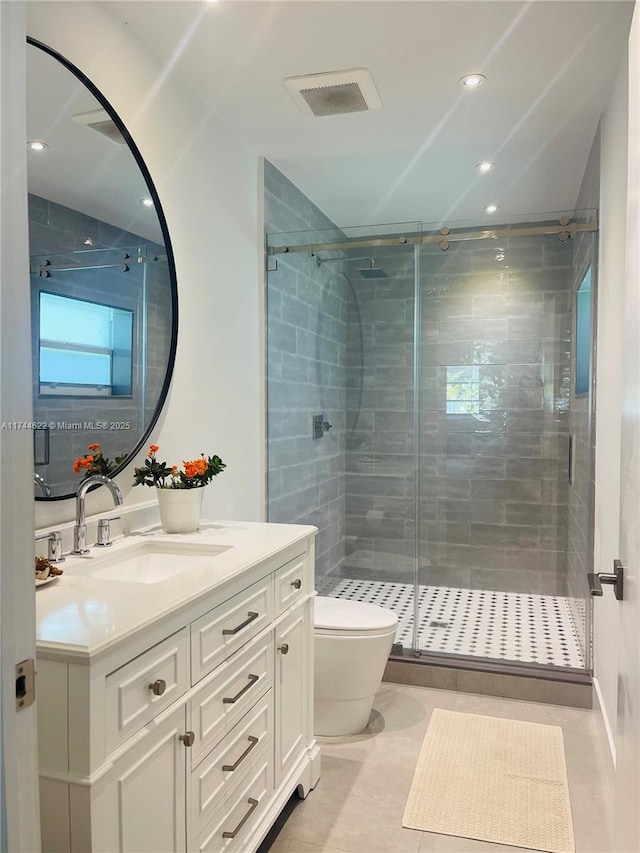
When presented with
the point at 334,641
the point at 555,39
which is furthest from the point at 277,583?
the point at 555,39

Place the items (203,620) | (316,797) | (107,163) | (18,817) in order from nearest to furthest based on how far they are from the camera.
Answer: (18,817) → (203,620) → (107,163) → (316,797)

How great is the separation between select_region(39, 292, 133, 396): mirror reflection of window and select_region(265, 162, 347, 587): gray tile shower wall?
4.18 feet

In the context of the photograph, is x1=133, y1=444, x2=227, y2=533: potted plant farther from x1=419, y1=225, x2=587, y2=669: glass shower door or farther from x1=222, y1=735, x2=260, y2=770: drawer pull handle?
x1=419, y1=225, x2=587, y2=669: glass shower door

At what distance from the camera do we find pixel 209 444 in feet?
9.05

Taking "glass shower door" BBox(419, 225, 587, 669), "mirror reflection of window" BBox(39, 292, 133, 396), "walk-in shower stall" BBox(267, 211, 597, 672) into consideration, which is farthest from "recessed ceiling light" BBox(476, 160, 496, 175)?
"mirror reflection of window" BBox(39, 292, 133, 396)

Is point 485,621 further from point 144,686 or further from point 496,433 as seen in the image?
point 144,686

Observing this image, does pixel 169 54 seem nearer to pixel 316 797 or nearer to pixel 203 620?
pixel 203 620

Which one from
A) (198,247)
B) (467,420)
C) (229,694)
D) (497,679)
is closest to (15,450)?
(229,694)

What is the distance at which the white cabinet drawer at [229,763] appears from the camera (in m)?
1.50

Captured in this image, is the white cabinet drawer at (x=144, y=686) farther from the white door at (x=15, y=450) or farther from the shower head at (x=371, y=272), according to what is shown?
the shower head at (x=371, y=272)

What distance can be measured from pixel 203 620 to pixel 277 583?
0.46 m

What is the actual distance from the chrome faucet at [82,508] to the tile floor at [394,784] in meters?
1.05

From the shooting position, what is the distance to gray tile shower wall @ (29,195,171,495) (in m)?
1.76

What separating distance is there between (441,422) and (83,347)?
261cm
